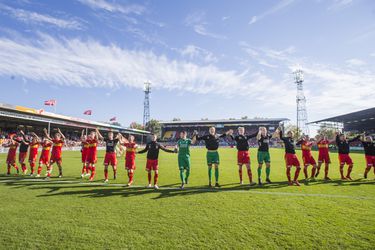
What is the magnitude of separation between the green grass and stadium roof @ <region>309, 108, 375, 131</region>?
45343mm

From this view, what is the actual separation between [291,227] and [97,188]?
23.2 ft

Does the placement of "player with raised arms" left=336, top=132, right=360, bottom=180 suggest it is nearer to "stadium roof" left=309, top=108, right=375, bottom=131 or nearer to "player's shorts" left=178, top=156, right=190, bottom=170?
"player's shorts" left=178, top=156, right=190, bottom=170

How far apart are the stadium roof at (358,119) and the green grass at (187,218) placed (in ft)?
149

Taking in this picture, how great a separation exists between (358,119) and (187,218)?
→ 195ft

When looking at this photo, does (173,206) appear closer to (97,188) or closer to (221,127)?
(97,188)

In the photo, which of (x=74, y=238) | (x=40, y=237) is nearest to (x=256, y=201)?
(x=74, y=238)

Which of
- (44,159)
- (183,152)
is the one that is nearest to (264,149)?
(183,152)

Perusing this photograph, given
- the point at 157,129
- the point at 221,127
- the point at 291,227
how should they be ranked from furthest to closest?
the point at 157,129, the point at 221,127, the point at 291,227

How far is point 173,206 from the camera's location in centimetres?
650

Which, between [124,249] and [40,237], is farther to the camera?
[40,237]

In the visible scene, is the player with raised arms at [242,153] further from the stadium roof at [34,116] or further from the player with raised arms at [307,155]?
the stadium roof at [34,116]

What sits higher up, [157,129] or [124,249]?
[157,129]

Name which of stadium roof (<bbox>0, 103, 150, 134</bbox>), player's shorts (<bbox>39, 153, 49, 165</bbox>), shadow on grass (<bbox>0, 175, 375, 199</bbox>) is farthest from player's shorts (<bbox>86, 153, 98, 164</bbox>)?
stadium roof (<bbox>0, 103, 150, 134</bbox>)

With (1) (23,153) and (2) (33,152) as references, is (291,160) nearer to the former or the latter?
(2) (33,152)
